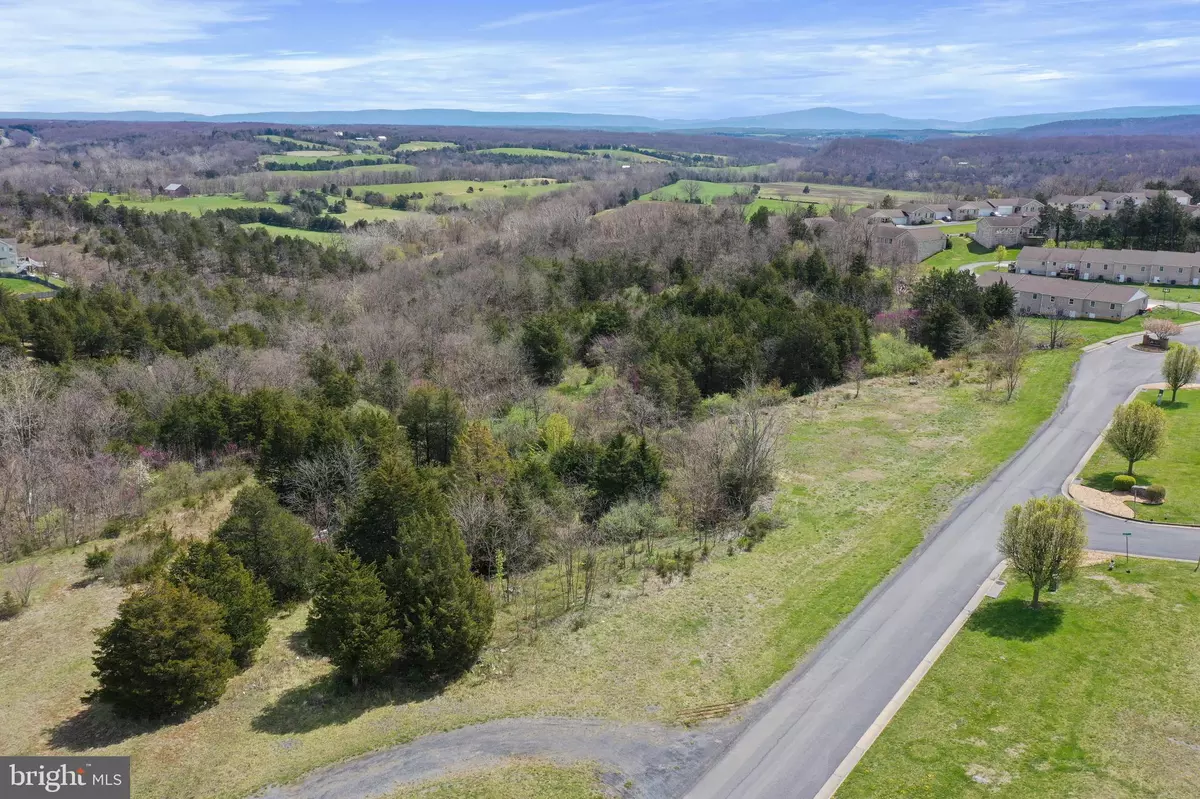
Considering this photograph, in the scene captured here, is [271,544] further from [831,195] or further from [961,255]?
[831,195]

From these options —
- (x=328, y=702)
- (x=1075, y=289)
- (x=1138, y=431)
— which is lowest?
(x=328, y=702)

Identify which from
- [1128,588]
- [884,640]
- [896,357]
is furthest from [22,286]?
[1128,588]

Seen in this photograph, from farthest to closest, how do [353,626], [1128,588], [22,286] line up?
1. [22,286]
2. [1128,588]
3. [353,626]

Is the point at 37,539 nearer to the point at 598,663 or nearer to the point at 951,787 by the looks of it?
the point at 598,663

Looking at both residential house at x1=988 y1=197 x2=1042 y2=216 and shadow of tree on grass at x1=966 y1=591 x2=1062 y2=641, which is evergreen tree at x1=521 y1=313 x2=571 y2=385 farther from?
residential house at x1=988 y1=197 x2=1042 y2=216

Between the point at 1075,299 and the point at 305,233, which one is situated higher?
the point at 305,233

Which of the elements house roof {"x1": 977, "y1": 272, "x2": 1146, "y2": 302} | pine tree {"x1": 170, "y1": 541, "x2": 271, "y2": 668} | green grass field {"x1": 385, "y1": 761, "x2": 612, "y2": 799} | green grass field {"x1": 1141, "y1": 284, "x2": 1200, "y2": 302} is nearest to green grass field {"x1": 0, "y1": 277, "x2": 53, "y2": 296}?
pine tree {"x1": 170, "y1": 541, "x2": 271, "y2": 668}
